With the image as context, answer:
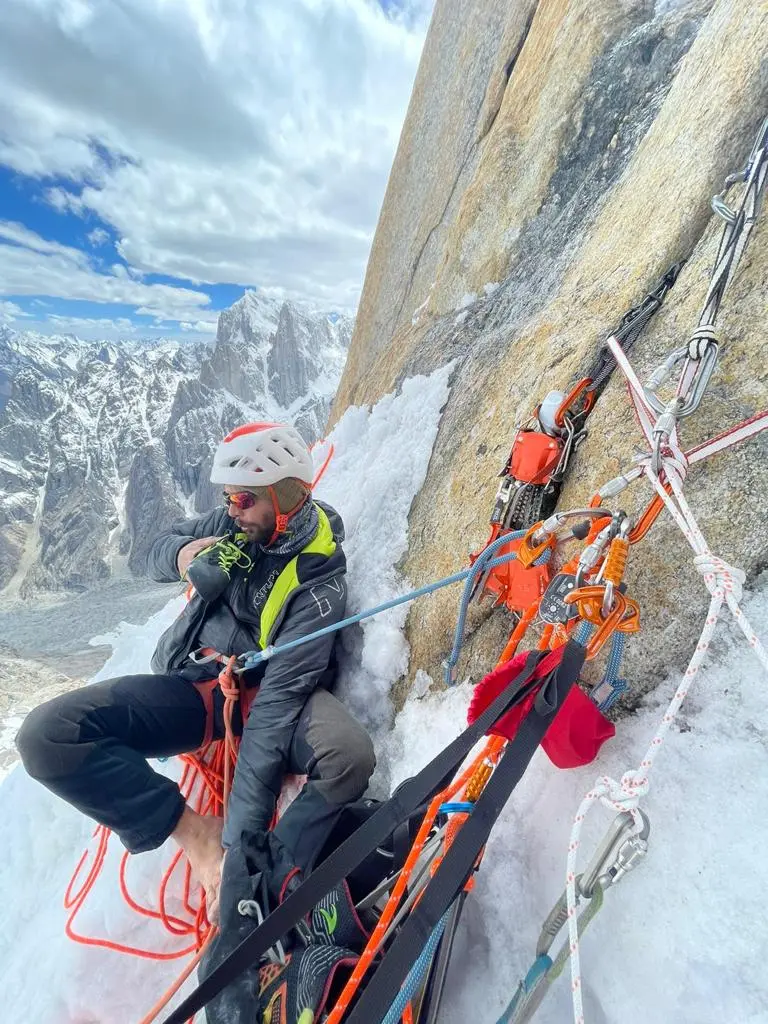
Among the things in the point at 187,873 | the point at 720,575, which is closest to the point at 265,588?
the point at 187,873

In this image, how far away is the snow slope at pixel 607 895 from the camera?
141cm

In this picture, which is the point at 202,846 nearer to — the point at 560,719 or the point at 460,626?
the point at 460,626

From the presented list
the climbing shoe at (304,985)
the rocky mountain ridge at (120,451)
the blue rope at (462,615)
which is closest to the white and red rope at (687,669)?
the blue rope at (462,615)

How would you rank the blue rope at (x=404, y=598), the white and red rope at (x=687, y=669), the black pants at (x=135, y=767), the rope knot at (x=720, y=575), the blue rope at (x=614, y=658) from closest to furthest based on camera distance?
1. the white and red rope at (x=687, y=669)
2. the rope knot at (x=720, y=575)
3. the blue rope at (x=614, y=658)
4. the blue rope at (x=404, y=598)
5. the black pants at (x=135, y=767)

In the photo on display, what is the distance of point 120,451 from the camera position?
580 ft

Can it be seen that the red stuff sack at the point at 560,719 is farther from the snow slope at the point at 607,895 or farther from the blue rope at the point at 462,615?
the blue rope at the point at 462,615

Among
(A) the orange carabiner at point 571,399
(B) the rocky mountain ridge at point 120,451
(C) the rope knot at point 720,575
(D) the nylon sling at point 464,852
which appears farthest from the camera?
(B) the rocky mountain ridge at point 120,451

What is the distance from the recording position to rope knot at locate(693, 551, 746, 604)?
140 centimetres

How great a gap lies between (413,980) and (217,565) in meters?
2.29

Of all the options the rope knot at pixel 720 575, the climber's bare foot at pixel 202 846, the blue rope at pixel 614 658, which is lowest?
the climber's bare foot at pixel 202 846

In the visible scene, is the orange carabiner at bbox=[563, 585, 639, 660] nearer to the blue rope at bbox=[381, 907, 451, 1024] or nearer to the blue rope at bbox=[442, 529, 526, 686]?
the blue rope at bbox=[442, 529, 526, 686]

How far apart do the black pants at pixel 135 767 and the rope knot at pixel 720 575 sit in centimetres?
183

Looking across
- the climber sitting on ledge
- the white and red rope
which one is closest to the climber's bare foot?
the climber sitting on ledge

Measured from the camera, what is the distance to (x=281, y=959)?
1938 millimetres
